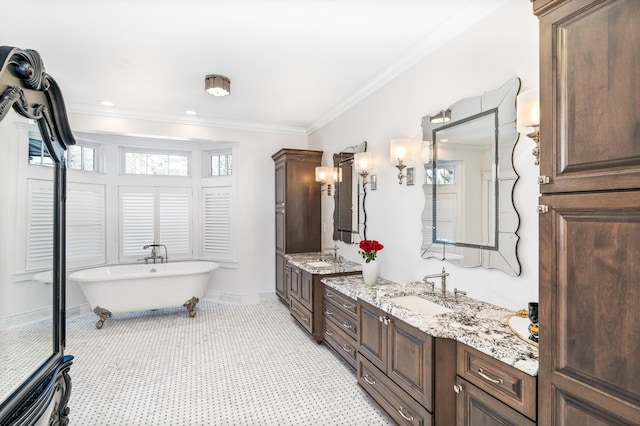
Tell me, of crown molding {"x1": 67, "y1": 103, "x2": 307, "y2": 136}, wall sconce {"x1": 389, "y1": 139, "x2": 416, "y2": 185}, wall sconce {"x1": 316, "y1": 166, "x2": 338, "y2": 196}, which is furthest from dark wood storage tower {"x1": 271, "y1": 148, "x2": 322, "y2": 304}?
wall sconce {"x1": 389, "y1": 139, "x2": 416, "y2": 185}

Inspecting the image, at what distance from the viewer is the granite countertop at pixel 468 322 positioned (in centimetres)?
142

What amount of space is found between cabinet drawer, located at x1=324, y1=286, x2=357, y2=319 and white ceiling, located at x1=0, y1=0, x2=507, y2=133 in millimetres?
2148

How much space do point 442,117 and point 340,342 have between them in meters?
2.16

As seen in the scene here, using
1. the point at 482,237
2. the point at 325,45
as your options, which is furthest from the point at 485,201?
the point at 325,45

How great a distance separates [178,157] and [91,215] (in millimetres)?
1593

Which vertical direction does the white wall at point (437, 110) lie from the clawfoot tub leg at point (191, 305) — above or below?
above

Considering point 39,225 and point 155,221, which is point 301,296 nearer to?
point 39,225

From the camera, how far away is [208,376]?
293 centimetres

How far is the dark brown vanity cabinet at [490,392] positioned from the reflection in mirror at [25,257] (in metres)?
1.87

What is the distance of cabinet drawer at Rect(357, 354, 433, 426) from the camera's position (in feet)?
Result: 6.15

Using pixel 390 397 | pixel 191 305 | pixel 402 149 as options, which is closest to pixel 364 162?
pixel 402 149

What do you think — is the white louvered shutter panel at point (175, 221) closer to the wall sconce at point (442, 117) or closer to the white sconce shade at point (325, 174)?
the white sconce shade at point (325, 174)

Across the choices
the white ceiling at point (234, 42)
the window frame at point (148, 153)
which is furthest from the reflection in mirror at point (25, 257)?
the window frame at point (148, 153)

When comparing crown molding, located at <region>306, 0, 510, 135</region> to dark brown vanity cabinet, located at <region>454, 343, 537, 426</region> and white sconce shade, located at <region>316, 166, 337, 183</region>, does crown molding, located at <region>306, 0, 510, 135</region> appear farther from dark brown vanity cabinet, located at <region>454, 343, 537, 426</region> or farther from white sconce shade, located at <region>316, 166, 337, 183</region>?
dark brown vanity cabinet, located at <region>454, 343, 537, 426</region>
